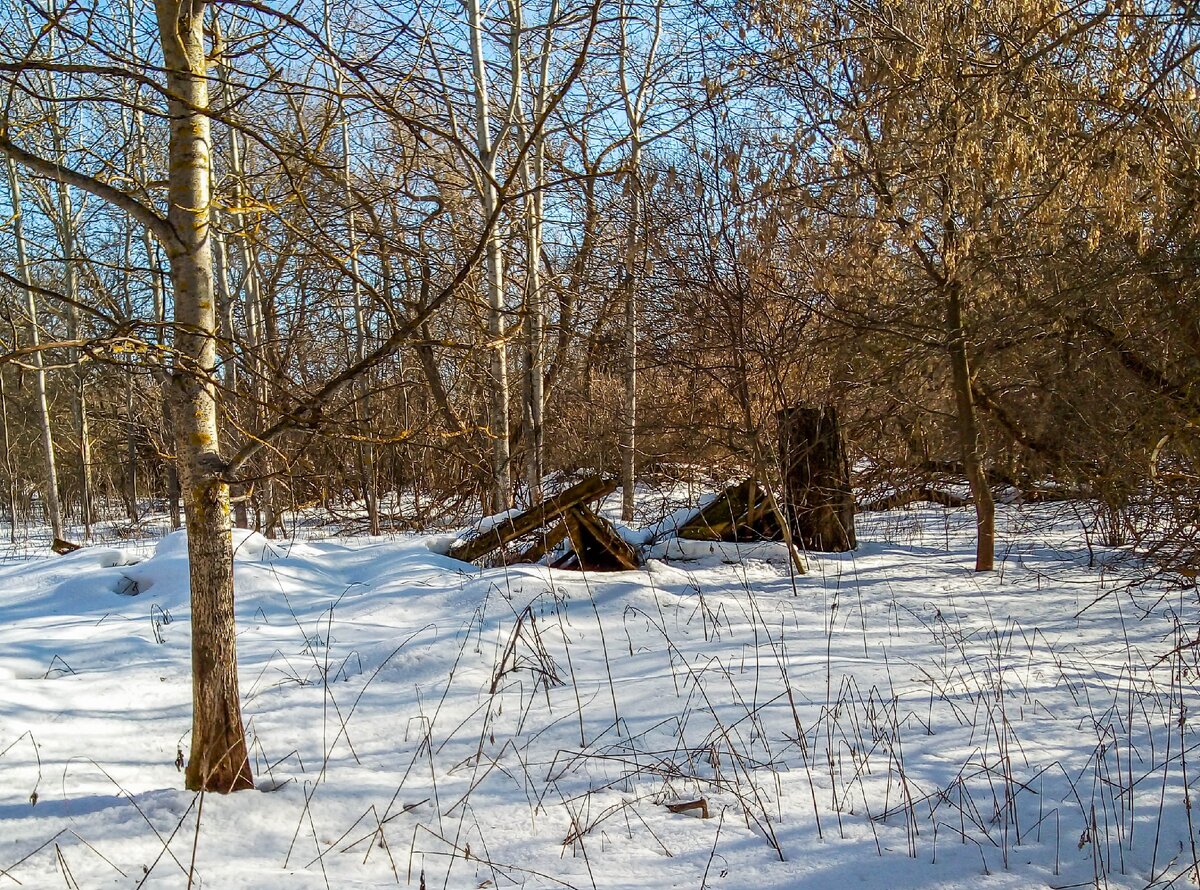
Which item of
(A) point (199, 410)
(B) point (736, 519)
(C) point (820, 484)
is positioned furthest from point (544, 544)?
(A) point (199, 410)

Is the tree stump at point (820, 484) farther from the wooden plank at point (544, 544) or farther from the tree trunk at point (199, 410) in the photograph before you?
the tree trunk at point (199, 410)

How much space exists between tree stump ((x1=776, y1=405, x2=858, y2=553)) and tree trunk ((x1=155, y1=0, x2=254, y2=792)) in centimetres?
573

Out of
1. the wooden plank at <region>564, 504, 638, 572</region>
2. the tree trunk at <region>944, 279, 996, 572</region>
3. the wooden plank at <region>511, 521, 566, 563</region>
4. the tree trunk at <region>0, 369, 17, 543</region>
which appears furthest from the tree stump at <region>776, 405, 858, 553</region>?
the tree trunk at <region>0, 369, 17, 543</region>

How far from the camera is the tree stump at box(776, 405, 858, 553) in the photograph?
7984mm

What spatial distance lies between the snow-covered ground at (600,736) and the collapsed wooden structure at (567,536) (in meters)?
0.65

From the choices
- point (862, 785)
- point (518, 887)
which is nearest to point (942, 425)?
point (862, 785)

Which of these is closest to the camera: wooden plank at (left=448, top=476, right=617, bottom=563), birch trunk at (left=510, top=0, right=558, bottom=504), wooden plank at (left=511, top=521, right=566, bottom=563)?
wooden plank at (left=448, top=476, right=617, bottom=563)

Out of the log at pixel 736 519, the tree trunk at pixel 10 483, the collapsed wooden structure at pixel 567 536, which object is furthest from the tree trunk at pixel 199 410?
the tree trunk at pixel 10 483

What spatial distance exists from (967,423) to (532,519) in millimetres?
3620

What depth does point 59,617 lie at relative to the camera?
5.49 meters

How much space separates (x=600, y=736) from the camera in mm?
3568

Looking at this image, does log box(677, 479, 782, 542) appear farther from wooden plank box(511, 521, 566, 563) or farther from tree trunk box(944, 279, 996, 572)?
tree trunk box(944, 279, 996, 572)

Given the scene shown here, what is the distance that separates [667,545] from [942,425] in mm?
3465

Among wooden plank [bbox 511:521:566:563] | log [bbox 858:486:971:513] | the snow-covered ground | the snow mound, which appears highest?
the snow mound
